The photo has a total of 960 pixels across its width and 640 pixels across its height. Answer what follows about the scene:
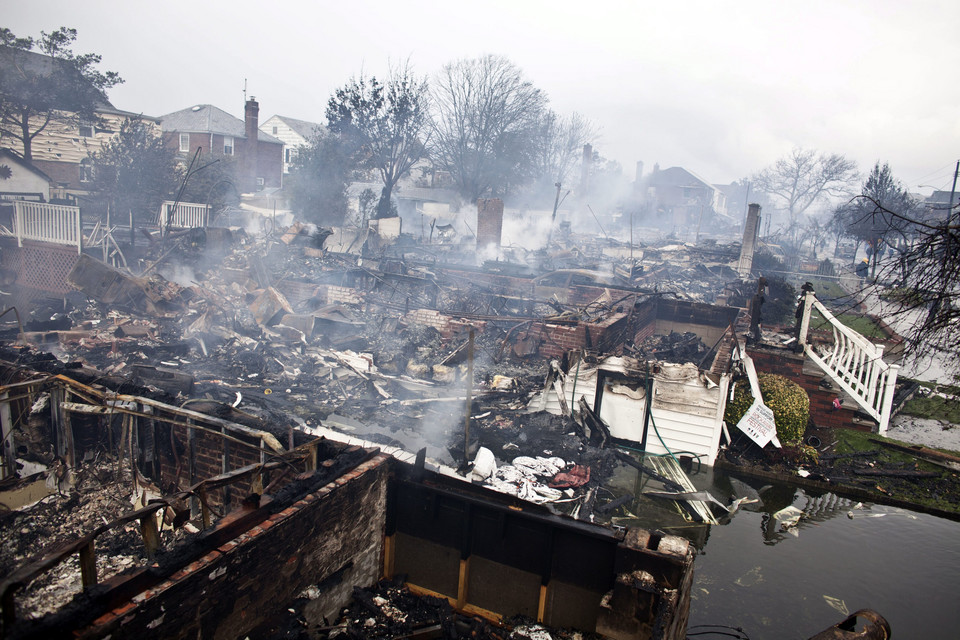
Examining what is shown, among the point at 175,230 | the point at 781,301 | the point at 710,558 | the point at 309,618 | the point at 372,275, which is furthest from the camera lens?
the point at 175,230

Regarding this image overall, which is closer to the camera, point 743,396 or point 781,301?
point 743,396

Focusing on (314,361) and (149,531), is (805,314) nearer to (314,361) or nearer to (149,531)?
(314,361)

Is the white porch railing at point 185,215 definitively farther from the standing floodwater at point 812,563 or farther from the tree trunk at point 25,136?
the standing floodwater at point 812,563

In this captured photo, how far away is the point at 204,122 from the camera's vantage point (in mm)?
35250

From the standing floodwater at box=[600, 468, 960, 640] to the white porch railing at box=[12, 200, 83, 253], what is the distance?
52.3 ft

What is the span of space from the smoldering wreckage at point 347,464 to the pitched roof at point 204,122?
26.3 m

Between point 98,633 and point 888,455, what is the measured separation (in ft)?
32.8

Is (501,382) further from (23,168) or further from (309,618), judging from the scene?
(23,168)

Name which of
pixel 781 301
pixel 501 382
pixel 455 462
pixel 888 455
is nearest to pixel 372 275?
pixel 501 382

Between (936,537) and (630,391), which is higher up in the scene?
(630,391)

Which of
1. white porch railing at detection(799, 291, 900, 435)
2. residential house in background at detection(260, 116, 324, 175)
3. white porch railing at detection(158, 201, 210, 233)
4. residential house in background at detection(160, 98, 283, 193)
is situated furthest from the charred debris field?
residential house in background at detection(260, 116, 324, 175)

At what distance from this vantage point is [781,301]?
54.7 feet

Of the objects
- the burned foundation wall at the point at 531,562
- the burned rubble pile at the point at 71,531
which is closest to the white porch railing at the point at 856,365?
the burned foundation wall at the point at 531,562

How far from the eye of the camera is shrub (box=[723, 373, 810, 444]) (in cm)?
775
